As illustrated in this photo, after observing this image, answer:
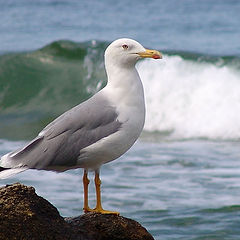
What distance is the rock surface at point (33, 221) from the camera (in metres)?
5.84

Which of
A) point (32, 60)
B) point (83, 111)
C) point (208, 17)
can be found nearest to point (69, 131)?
point (83, 111)

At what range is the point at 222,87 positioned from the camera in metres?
16.8

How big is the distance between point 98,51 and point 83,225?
13029 mm

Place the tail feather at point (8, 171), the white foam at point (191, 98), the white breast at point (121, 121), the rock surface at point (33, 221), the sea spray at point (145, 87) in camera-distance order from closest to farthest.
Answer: the rock surface at point (33, 221), the tail feather at point (8, 171), the white breast at point (121, 121), the white foam at point (191, 98), the sea spray at point (145, 87)

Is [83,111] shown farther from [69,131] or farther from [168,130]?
[168,130]

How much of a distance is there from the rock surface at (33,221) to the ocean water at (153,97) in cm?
265

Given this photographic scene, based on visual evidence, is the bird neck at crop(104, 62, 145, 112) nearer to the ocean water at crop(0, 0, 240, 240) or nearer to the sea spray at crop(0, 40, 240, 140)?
the ocean water at crop(0, 0, 240, 240)

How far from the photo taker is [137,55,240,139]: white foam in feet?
49.6

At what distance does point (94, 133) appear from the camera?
21.1 feet

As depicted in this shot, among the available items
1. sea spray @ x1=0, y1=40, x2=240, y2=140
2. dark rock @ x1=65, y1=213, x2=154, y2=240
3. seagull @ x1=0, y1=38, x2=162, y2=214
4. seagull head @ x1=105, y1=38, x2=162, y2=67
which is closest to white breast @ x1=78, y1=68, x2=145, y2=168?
seagull @ x1=0, y1=38, x2=162, y2=214

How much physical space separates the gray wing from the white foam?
8046mm

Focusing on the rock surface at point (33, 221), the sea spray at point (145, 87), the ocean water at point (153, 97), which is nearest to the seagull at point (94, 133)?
the rock surface at point (33, 221)

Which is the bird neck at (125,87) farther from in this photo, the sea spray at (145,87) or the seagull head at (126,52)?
the sea spray at (145,87)

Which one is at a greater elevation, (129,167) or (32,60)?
(32,60)
